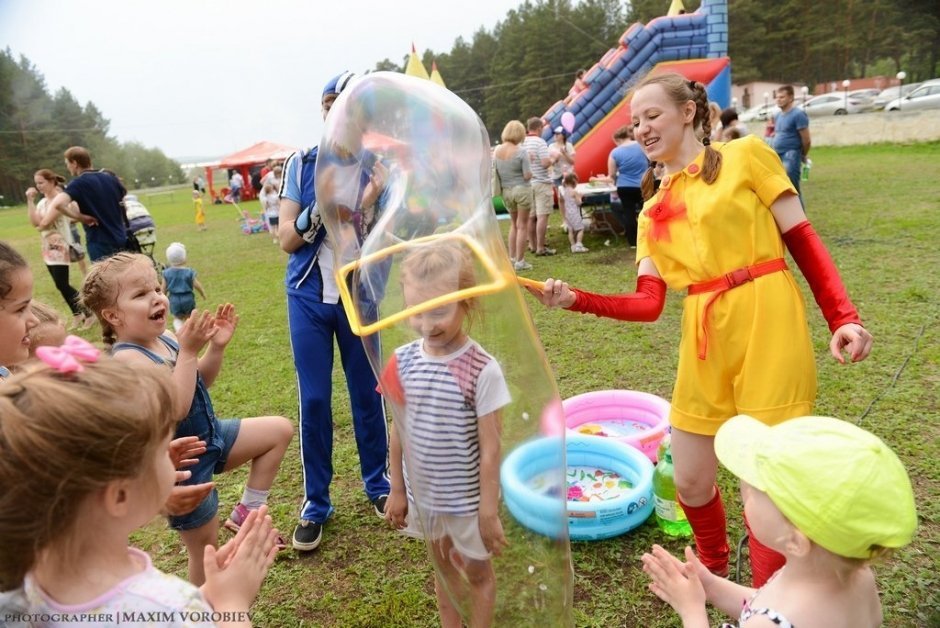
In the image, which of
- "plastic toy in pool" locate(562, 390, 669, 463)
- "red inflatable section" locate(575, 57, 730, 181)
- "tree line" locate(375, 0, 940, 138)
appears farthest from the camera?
"tree line" locate(375, 0, 940, 138)

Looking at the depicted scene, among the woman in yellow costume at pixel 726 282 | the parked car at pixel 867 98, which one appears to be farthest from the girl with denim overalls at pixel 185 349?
the parked car at pixel 867 98

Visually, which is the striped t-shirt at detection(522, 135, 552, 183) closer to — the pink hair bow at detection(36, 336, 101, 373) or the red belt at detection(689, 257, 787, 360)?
the red belt at detection(689, 257, 787, 360)

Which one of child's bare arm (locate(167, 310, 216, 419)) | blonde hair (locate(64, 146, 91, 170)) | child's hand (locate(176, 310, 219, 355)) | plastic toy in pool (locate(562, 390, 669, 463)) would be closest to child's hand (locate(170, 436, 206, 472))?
child's bare arm (locate(167, 310, 216, 419))

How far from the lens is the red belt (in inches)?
77.9

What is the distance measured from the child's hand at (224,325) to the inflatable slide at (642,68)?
375 inches

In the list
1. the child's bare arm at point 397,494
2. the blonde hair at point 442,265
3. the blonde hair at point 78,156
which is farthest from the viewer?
the blonde hair at point 78,156

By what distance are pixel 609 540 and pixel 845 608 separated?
1.65 meters

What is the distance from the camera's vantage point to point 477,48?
60.6 meters

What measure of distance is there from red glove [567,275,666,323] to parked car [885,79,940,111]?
85.6ft

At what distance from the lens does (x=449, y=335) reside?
1.63 metres

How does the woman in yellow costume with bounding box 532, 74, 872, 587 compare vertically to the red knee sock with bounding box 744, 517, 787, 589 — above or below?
above

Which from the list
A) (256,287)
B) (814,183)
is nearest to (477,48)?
(814,183)

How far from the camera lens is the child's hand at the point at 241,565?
4.36 ft

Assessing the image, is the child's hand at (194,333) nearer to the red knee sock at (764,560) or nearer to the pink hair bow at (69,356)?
the pink hair bow at (69,356)
